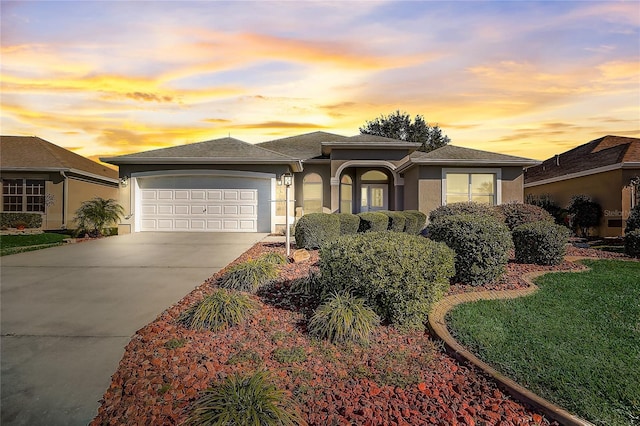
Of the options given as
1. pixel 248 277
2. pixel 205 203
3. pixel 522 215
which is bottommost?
pixel 248 277

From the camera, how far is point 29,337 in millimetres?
4219

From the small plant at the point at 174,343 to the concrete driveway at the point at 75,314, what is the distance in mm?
449

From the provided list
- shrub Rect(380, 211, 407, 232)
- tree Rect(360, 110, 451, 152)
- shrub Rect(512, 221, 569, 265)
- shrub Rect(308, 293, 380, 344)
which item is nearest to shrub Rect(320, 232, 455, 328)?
shrub Rect(308, 293, 380, 344)

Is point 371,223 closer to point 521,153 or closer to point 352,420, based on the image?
point 352,420

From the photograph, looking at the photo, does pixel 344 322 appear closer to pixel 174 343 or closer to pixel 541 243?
pixel 174 343

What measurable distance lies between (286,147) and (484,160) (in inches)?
408

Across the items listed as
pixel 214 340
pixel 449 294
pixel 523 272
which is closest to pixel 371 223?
pixel 523 272

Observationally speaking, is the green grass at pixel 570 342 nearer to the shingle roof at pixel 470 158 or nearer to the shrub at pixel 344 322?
the shrub at pixel 344 322

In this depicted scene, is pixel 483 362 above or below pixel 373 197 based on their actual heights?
below

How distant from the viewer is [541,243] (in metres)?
7.90

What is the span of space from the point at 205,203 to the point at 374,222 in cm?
801

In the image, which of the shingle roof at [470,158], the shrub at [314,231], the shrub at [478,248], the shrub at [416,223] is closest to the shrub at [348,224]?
the shrub at [314,231]

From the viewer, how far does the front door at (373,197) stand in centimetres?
1997

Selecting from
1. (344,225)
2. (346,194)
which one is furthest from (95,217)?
(346,194)
